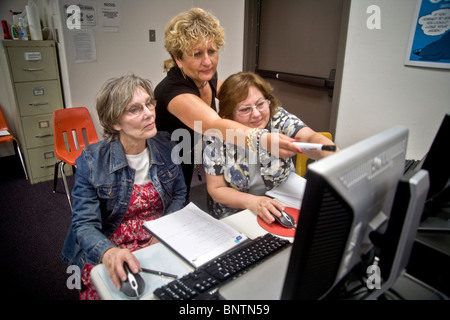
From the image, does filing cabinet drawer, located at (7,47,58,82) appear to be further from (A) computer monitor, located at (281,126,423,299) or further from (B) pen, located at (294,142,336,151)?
(A) computer monitor, located at (281,126,423,299)

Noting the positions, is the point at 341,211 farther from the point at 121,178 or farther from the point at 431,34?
the point at 431,34

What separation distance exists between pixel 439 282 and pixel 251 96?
1.01 metres

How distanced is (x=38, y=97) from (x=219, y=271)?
301 cm

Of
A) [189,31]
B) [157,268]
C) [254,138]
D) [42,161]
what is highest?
[189,31]

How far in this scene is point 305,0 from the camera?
266cm

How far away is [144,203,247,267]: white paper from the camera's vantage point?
1.00 meters

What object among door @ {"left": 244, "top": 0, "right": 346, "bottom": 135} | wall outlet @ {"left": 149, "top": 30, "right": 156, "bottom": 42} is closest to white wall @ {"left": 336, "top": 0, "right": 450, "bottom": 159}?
door @ {"left": 244, "top": 0, "right": 346, "bottom": 135}

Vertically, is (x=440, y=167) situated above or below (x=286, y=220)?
above

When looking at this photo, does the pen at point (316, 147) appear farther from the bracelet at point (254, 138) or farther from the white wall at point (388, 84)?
the white wall at point (388, 84)

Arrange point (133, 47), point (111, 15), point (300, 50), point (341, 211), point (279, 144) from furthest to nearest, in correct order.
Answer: point (133, 47), point (111, 15), point (300, 50), point (279, 144), point (341, 211)

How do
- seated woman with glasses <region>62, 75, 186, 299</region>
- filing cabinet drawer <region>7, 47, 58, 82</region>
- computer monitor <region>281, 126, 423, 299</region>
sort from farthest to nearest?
1. filing cabinet drawer <region>7, 47, 58, 82</region>
2. seated woman with glasses <region>62, 75, 186, 299</region>
3. computer monitor <region>281, 126, 423, 299</region>

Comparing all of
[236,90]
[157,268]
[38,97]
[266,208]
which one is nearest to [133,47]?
[38,97]

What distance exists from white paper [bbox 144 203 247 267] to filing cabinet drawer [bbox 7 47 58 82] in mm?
2640

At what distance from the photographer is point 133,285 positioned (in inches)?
33.5
